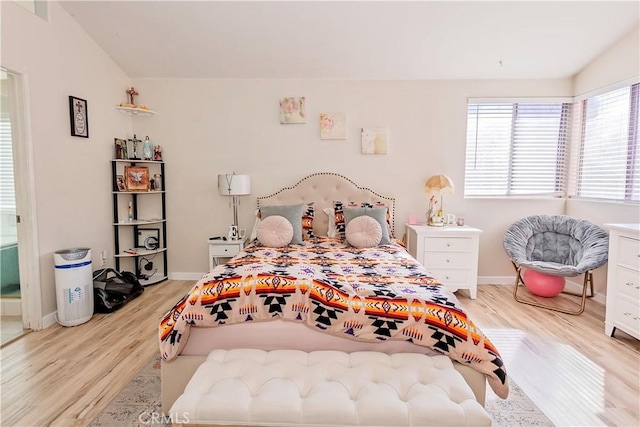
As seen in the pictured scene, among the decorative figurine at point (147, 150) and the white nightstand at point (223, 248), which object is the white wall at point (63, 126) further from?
the white nightstand at point (223, 248)

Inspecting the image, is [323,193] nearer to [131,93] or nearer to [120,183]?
[120,183]

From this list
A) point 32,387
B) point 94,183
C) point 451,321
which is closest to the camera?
point 451,321

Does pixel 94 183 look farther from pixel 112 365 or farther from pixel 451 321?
pixel 451 321

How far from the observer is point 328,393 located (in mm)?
1438

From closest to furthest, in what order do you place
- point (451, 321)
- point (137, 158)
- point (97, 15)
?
point (451, 321) < point (97, 15) < point (137, 158)

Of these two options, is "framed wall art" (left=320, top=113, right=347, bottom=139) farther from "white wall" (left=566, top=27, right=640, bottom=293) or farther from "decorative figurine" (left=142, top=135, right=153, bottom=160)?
"white wall" (left=566, top=27, right=640, bottom=293)

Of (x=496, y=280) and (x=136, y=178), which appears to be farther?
(x=496, y=280)

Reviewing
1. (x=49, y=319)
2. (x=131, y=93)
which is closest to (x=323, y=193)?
(x=131, y=93)

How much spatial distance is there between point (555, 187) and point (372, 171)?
7.20 feet

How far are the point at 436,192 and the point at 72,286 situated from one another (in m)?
3.75

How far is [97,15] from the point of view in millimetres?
3271

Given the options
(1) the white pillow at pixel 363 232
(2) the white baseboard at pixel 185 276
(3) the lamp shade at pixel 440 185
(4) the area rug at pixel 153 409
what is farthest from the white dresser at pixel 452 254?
(2) the white baseboard at pixel 185 276

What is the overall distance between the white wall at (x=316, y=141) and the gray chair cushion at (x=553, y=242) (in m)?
0.36

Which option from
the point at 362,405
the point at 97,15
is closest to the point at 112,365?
the point at 362,405
